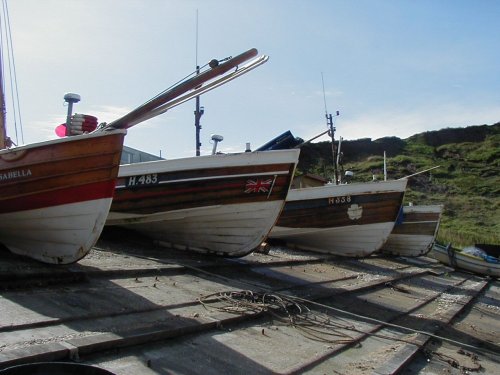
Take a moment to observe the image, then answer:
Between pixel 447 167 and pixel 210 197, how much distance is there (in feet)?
170

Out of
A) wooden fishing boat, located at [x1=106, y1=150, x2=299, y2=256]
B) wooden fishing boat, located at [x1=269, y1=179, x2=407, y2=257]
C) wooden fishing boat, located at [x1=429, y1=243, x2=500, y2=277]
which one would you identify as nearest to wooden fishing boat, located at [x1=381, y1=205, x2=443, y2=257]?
wooden fishing boat, located at [x1=429, y1=243, x2=500, y2=277]

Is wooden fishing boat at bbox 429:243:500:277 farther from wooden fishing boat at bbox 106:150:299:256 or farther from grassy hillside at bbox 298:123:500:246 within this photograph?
Answer: grassy hillside at bbox 298:123:500:246

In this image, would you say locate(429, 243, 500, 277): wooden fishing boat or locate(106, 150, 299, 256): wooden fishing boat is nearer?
locate(106, 150, 299, 256): wooden fishing boat

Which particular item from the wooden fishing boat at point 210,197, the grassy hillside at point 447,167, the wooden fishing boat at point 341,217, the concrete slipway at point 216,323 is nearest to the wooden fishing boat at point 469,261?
the wooden fishing boat at point 341,217

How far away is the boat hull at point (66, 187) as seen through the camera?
5.48m

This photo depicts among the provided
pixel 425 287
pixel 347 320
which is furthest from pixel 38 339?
pixel 425 287

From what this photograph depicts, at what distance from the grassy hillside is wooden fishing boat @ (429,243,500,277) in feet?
38.1

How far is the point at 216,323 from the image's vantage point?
163 inches

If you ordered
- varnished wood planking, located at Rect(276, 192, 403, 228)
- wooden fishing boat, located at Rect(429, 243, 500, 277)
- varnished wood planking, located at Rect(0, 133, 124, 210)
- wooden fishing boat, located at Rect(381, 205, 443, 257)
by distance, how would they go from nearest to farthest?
varnished wood planking, located at Rect(0, 133, 124, 210)
varnished wood planking, located at Rect(276, 192, 403, 228)
wooden fishing boat, located at Rect(429, 243, 500, 277)
wooden fishing boat, located at Rect(381, 205, 443, 257)

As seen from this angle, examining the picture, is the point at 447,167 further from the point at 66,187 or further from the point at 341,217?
the point at 66,187

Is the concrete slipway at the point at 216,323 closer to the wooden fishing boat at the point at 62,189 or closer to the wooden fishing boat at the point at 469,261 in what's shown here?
the wooden fishing boat at the point at 62,189

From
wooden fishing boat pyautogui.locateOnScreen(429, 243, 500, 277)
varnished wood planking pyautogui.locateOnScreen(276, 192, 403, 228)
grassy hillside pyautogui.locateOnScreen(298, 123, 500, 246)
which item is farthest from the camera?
grassy hillside pyautogui.locateOnScreen(298, 123, 500, 246)

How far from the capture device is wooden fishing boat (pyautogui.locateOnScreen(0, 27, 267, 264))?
548cm

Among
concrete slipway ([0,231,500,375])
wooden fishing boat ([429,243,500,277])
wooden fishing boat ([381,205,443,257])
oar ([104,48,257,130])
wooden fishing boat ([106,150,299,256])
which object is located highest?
oar ([104,48,257,130])
